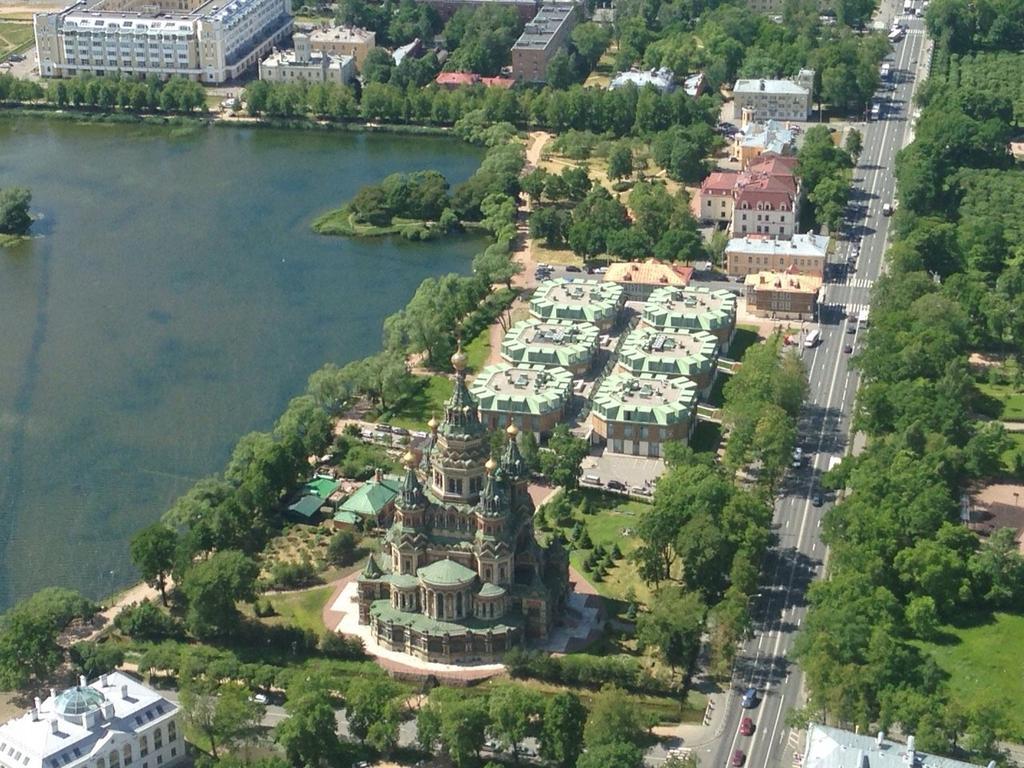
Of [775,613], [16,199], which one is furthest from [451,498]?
[16,199]

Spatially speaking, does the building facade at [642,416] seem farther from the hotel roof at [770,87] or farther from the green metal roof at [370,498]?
the hotel roof at [770,87]

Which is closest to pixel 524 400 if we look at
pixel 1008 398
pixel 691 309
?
pixel 691 309

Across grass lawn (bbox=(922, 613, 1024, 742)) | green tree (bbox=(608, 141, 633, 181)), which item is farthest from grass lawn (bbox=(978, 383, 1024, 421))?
green tree (bbox=(608, 141, 633, 181))

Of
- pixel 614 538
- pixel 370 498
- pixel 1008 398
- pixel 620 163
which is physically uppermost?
pixel 620 163

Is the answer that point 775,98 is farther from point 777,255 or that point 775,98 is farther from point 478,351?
point 478,351

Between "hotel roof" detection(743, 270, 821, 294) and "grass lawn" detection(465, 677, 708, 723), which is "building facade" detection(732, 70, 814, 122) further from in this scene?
"grass lawn" detection(465, 677, 708, 723)

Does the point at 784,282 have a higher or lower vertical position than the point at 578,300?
higher
